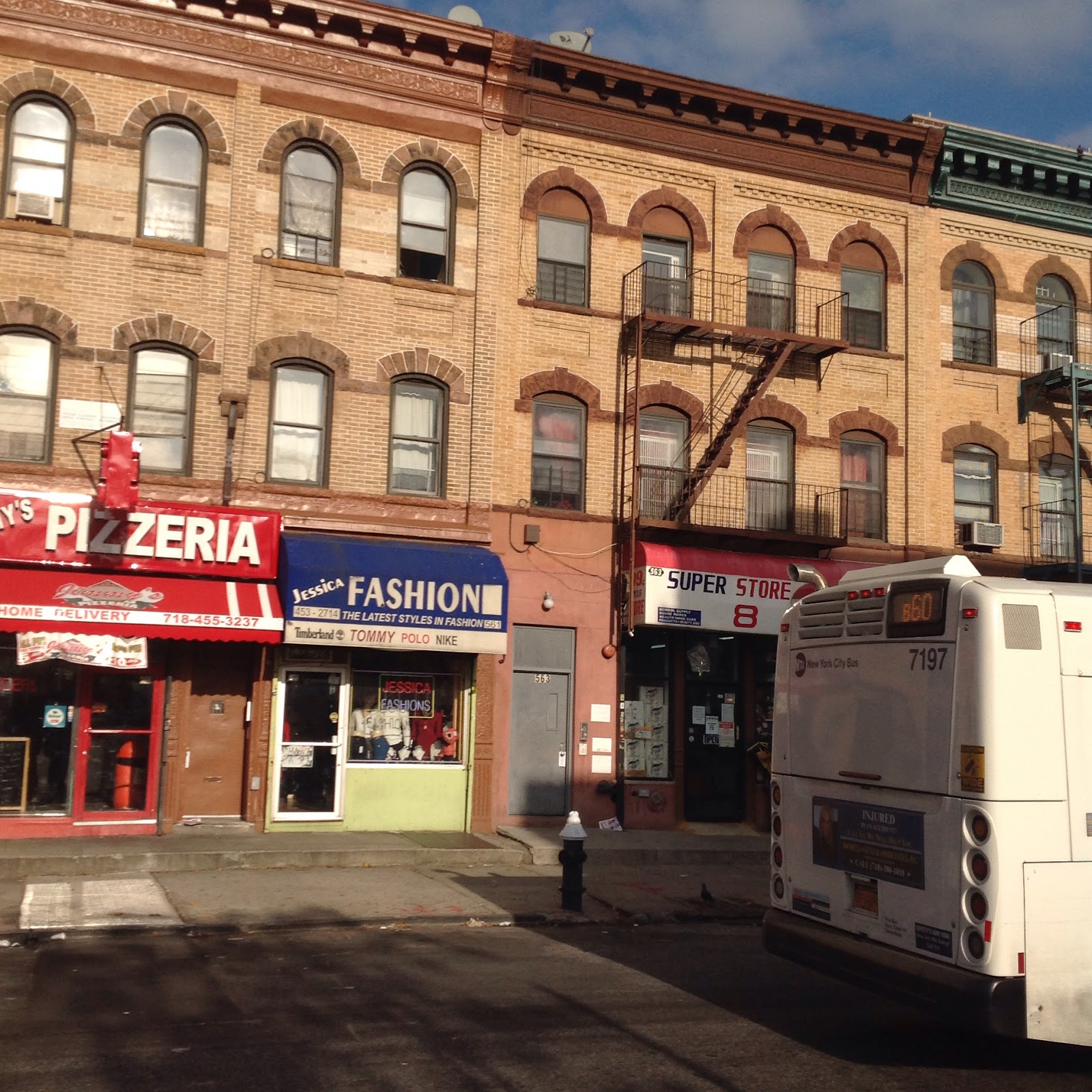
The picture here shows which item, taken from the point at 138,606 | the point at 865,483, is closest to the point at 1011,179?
the point at 865,483

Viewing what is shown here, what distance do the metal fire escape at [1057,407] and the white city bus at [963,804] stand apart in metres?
14.9

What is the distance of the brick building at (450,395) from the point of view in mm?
16734

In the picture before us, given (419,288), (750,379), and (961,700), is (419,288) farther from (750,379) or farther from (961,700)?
(961,700)

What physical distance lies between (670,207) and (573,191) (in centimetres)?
172

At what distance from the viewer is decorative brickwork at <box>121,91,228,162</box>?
17359 millimetres

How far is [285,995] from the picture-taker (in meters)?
8.84

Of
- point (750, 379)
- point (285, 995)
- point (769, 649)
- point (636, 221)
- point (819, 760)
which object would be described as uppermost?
point (636, 221)

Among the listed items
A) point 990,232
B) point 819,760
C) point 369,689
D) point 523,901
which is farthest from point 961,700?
point 990,232

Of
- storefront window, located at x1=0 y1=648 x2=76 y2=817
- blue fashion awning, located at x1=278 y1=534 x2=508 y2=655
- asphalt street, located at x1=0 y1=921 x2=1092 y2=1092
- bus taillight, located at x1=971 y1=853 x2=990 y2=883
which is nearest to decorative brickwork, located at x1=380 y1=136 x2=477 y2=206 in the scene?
blue fashion awning, located at x1=278 y1=534 x2=508 y2=655

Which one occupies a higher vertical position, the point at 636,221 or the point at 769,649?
A: the point at 636,221

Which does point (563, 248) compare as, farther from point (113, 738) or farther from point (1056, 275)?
point (113, 738)

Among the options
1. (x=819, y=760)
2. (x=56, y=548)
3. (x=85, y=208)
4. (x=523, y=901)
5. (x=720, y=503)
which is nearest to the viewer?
(x=819, y=760)

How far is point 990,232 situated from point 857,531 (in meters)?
6.36

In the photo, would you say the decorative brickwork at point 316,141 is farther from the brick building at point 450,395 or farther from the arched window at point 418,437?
the arched window at point 418,437
